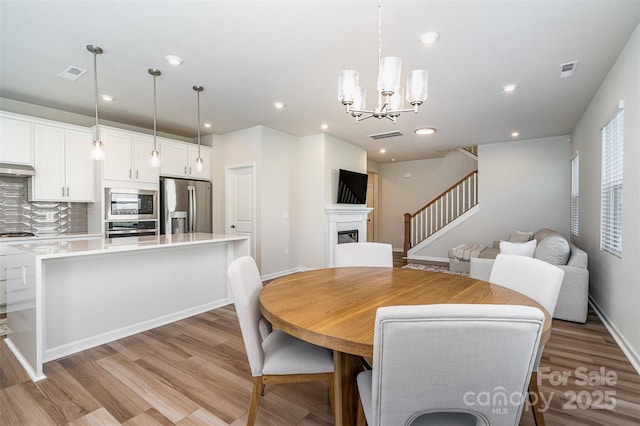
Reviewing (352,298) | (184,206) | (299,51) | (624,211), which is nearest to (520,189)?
(624,211)

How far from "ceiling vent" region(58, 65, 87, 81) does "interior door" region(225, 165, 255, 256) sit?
7.99 feet

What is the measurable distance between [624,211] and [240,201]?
4.88 metres

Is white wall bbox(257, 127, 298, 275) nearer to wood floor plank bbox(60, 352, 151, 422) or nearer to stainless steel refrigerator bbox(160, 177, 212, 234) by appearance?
stainless steel refrigerator bbox(160, 177, 212, 234)

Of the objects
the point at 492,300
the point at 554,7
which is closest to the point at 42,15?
the point at 492,300

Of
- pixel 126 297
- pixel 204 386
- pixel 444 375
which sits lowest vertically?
pixel 204 386

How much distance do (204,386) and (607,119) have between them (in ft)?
14.7

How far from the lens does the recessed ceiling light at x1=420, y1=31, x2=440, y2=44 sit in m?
2.35

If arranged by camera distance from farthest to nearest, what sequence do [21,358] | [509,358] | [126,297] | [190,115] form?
[190,115] < [126,297] < [21,358] < [509,358]

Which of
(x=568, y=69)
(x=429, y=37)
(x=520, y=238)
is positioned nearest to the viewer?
(x=429, y=37)

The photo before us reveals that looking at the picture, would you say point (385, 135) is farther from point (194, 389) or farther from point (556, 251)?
point (194, 389)

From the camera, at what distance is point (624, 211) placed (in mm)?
2566

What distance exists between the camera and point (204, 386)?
201 cm

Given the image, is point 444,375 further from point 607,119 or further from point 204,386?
point 607,119

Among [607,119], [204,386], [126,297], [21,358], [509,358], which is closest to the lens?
[509,358]
